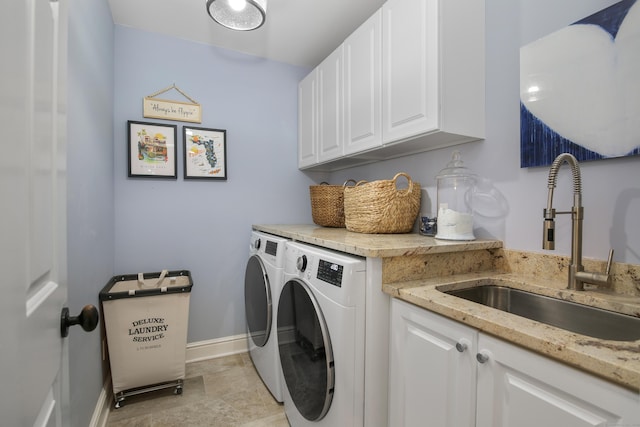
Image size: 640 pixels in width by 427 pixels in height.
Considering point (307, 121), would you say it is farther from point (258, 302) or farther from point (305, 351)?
point (305, 351)

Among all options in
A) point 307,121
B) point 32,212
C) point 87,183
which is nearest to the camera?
point 32,212

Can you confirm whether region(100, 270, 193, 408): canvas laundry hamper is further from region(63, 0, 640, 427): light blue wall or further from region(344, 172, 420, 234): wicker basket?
region(344, 172, 420, 234): wicker basket

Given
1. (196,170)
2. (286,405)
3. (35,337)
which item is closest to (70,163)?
(35,337)

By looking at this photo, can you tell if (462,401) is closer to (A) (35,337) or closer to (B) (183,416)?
(A) (35,337)

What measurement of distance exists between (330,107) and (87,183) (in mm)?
1564

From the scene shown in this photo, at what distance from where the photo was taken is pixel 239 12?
1.76m

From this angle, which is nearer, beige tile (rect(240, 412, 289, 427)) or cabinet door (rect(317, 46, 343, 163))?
beige tile (rect(240, 412, 289, 427))

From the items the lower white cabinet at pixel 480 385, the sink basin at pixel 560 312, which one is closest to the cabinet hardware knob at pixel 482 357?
the lower white cabinet at pixel 480 385

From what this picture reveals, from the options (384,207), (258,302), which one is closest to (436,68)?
(384,207)

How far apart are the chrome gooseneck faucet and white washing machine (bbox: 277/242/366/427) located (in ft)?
2.19

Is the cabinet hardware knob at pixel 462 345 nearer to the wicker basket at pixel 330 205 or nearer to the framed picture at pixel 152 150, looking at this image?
the wicker basket at pixel 330 205

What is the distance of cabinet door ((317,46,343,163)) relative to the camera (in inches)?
81.1

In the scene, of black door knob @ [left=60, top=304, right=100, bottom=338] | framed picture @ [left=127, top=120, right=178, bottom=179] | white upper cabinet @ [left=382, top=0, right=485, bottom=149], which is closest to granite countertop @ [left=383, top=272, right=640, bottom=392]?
white upper cabinet @ [left=382, top=0, right=485, bottom=149]

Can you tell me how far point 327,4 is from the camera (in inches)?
73.7
